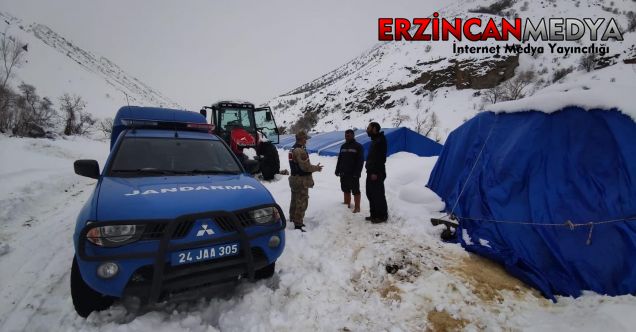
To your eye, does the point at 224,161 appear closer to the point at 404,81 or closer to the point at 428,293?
the point at 428,293

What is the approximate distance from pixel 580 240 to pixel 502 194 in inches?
40.7

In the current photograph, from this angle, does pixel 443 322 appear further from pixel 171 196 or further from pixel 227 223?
pixel 171 196

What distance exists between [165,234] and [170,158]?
1.60 meters

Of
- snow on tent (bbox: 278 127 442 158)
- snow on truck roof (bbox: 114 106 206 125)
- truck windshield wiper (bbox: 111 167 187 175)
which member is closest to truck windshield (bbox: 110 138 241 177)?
truck windshield wiper (bbox: 111 167 187 175)

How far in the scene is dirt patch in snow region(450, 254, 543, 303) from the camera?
3.26m

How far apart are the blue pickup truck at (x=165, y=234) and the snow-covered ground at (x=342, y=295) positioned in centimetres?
31

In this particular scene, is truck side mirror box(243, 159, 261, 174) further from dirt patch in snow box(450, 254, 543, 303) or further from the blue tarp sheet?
the blue tarp sheet

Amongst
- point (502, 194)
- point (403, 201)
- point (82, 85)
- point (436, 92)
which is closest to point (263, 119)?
point (403, 201)

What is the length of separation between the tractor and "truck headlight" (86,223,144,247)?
222 inches

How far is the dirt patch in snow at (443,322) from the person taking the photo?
9.06 feet

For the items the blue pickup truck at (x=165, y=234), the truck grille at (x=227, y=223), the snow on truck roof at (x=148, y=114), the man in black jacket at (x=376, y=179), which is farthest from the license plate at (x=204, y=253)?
the snow on truck roof at (x=148, y=114)

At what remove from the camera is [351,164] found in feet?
19.2

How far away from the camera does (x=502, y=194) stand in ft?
14.1

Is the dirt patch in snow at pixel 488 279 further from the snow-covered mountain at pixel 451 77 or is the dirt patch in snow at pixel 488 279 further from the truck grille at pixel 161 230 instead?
the snow-covered mountain at pixel 451 77
